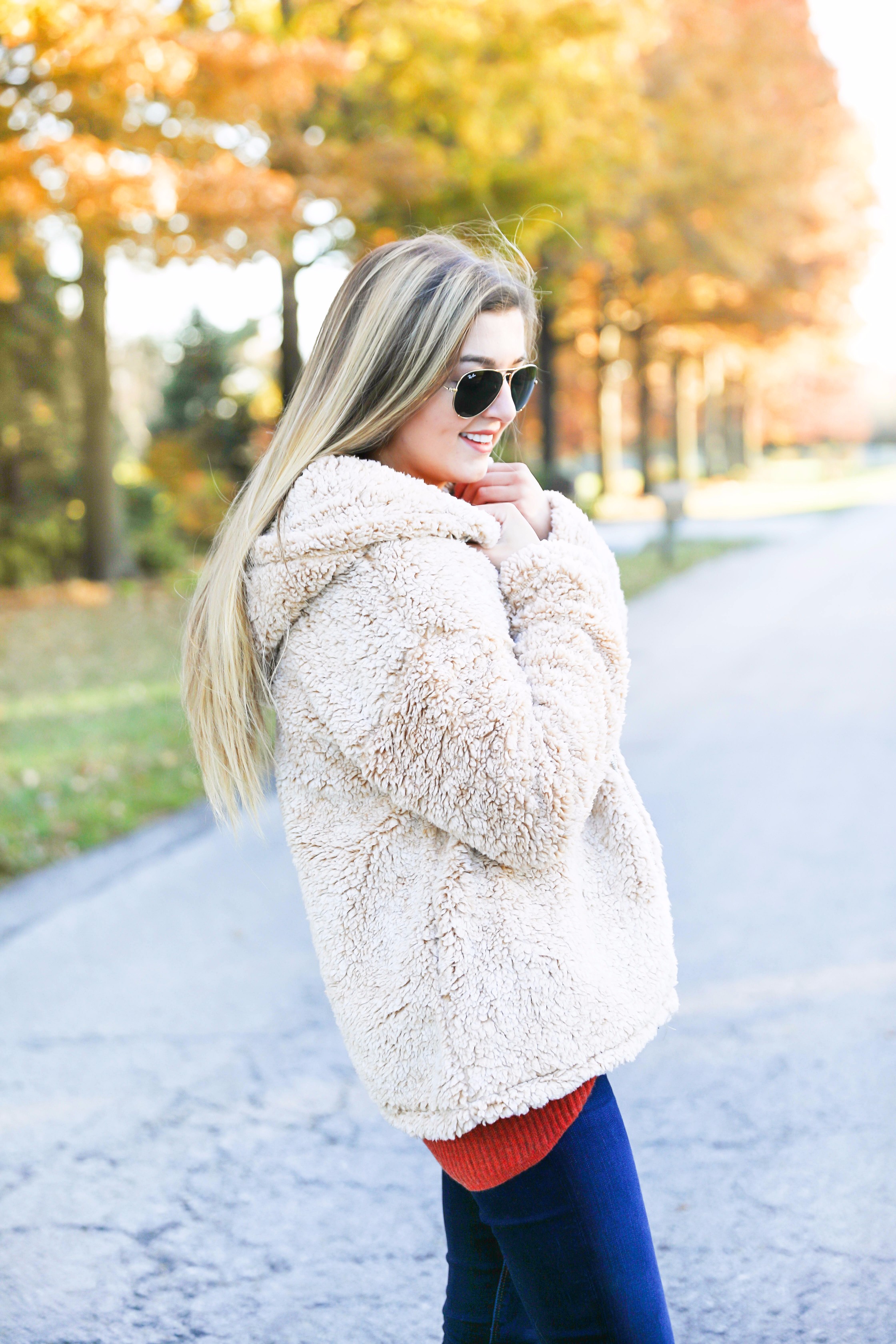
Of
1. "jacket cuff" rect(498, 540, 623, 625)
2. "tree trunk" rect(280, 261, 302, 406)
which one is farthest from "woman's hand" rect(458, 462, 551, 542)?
"tree trunk" rect(280, 261, 302, 406)

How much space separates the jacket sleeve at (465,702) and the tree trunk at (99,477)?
15343 millimetres

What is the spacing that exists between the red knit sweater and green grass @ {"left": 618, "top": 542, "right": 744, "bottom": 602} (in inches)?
452

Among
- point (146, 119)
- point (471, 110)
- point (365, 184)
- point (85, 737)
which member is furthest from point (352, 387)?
point (471, 110)

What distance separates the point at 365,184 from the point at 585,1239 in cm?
1193

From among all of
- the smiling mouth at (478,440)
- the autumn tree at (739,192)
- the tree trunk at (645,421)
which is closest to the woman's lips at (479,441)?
the smiling mouth at (478,440)

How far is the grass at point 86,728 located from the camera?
5.92 m

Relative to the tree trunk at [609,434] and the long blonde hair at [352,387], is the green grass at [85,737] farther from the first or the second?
the tree trunk at [609,434]

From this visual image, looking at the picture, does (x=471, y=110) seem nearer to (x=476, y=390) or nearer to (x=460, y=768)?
(x=476, y=390)

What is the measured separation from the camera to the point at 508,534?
1.71 meters

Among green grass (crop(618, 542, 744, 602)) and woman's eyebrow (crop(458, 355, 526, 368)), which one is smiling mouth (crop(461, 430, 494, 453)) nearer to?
woman's eyebrow (crop(458, 355, 526, 368))

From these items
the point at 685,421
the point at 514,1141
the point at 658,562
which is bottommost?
the point at 658,562

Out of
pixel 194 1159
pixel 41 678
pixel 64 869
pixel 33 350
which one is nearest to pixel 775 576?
pixel 41 678

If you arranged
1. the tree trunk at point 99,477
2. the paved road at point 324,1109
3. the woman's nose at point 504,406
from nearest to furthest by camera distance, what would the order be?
the woman's nose at point 504,406 < the paved road at point 324,1109 < the tree trunk at point 99,477

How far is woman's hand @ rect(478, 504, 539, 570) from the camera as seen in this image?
1.69m
